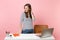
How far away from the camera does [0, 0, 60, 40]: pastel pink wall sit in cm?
342

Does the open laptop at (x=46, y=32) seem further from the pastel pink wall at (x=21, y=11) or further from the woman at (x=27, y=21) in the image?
the pastel pink wall at (x=21, y=11)

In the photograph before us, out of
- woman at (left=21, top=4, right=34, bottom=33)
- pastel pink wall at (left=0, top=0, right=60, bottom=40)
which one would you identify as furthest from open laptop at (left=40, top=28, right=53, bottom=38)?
pastel pink wall at (left=0, top=0, right=60, bottom=40)

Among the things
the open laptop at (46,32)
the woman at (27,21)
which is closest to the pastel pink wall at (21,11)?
the woman at (27,21)

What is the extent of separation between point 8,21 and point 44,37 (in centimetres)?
138

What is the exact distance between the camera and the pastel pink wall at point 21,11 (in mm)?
3422

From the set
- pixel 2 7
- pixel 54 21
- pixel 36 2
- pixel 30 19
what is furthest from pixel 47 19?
pixel 2 7

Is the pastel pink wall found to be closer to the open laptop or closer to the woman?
the woman

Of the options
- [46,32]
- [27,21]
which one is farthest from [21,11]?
[46,32]

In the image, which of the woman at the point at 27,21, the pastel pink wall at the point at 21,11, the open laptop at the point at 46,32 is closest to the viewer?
the open laptop at the point at 46,32

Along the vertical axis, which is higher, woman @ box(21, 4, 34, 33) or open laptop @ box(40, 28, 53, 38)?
woman @ box(21, 4, 34, 33)

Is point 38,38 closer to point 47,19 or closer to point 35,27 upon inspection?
point 35,27

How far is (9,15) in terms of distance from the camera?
3430 mm

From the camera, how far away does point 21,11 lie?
344 cm

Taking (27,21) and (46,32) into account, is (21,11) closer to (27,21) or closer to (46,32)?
(27,21)
